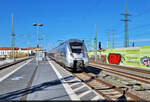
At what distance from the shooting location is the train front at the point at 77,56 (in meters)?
14.8

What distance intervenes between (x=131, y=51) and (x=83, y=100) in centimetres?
1871

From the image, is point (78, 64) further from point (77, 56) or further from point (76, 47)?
point (76, 47)

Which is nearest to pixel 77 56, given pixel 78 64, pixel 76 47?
pixel 78 64

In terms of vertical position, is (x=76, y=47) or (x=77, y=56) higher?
(x=76, y=47)

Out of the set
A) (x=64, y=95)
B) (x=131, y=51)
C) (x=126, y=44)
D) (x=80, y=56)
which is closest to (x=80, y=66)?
(x=80, y=56)

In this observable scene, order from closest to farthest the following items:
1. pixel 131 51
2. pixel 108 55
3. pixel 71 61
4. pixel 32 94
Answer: pixel 32 94 < pixel 71 61 < pixel 131 51 < pixel 108 55

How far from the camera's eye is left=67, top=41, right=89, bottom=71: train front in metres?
14.8

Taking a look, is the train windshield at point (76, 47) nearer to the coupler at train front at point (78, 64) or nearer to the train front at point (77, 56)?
the train front at point (77, 56)

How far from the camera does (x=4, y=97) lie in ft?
23.3

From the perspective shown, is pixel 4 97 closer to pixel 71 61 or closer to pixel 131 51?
pixel 71 61

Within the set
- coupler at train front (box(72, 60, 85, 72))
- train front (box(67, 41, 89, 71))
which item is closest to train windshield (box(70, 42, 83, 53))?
train front (box(67, 41, 89, 71))

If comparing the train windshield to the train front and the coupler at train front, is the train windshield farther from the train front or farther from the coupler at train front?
the coupler at train front

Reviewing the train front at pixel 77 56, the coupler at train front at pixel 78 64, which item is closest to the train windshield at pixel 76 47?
the train front at pixel 77 56

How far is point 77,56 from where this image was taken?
48.9 feet
